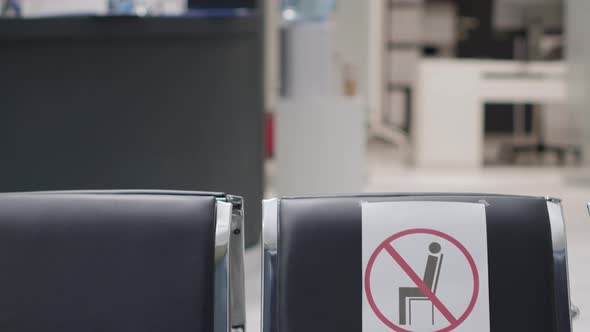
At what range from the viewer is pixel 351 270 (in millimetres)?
1025

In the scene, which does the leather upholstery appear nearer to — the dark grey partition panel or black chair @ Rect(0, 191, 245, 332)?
black chair @ Rect(0, 191, 245, 332)

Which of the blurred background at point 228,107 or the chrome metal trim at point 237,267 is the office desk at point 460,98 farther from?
the chrome metal trim at point 237,267

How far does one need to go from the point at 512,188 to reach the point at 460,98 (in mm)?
2061

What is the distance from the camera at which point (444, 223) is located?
1042 millimetres

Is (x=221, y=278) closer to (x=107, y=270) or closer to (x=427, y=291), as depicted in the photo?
(x=107, y=270)

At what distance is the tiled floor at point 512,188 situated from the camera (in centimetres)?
307

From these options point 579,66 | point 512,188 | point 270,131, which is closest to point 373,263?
point 512,188

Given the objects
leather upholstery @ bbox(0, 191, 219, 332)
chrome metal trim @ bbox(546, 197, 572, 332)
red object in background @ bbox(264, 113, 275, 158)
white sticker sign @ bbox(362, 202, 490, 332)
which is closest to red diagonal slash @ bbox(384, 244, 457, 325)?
white sticker sign @ bbox(362, 202, 490, 332)

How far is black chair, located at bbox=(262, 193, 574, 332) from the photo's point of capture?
1.03m

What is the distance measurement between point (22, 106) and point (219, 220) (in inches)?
99.2

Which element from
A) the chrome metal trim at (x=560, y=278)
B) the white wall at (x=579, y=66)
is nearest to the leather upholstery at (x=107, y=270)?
the chrome metal trim at (x=560, y=278)

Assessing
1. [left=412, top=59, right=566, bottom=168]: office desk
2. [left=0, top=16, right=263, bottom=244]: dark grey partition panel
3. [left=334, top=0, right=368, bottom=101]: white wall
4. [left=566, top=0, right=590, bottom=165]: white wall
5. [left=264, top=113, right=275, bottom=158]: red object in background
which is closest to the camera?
[left=0, top=16, right=263, bottom=244]: dark grey partition panel

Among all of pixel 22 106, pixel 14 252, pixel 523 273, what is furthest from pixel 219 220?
pixel 22 106

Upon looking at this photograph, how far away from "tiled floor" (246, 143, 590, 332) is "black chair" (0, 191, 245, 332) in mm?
1441
